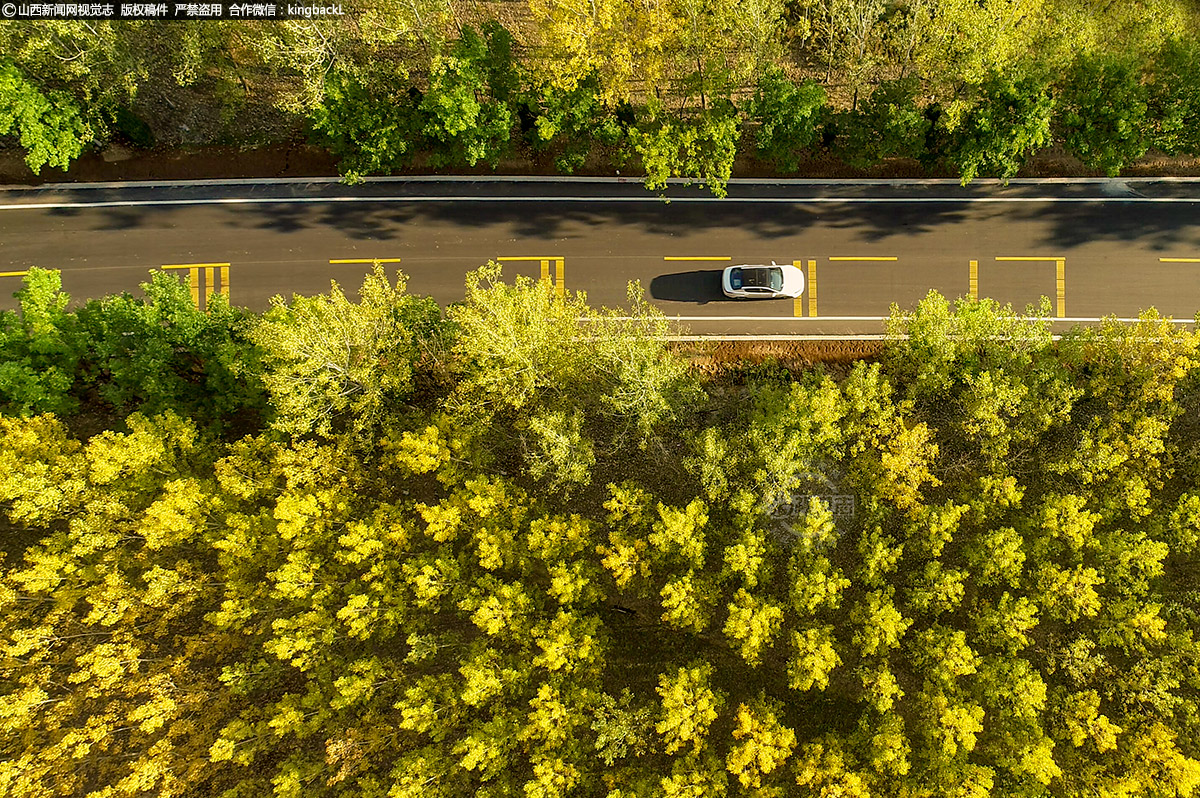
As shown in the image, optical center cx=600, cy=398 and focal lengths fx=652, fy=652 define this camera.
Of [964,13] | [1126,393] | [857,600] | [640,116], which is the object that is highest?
[964,13]

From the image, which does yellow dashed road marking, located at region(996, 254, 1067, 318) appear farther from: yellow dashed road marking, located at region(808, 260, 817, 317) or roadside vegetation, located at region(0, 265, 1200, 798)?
yellow dashed road marking, located at region(808, 260, 817, 317)

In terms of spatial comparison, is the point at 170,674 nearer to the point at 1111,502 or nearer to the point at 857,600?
the point at 857,600

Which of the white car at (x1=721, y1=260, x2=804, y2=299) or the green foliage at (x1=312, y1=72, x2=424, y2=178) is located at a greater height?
the green foliage at (x1=312, y1=72, x2=424, y2=178)

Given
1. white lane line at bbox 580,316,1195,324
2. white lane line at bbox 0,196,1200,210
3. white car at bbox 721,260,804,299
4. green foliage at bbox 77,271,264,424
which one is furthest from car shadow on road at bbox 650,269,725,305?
green foliage at bbox 77,271,264,424

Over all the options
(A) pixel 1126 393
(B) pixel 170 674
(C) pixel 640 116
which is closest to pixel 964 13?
(C) pixel 640 116

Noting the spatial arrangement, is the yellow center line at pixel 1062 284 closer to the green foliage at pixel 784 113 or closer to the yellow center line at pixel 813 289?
the yellow center line at pixel 813 289

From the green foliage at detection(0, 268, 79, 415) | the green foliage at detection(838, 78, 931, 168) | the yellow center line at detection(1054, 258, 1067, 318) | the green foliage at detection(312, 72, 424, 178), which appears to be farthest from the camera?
the yellow center line at detection(1054, 258, 1067, 318)

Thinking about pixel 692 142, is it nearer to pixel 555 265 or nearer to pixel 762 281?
pixel 762 281
